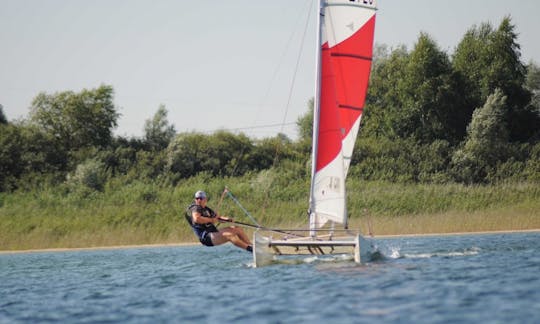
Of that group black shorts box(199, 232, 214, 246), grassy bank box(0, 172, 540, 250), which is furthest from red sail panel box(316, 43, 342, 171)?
grassy bank box(0, 172, 540, 250)

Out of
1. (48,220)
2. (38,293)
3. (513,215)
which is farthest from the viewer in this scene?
(48,220)

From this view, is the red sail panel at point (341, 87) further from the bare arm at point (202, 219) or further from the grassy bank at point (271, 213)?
the grassy bank at point (271, 213)

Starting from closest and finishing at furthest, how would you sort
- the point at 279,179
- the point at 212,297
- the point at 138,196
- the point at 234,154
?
the point at 212,297 → the point at 138,196 → the point at 279,179 → the point at 234,154

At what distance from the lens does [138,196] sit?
34.5m

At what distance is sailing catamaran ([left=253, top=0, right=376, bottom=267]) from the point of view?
17.9 m

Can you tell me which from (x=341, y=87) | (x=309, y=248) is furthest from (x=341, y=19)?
(x=309, y=248)

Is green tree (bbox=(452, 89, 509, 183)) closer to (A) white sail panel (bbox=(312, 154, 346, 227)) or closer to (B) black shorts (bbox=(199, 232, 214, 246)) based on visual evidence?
(A) white sail panel (bbox=(312, 154, 346, 227))

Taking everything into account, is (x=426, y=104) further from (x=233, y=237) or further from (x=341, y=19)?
(x=233, y=237)

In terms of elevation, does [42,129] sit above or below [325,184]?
above

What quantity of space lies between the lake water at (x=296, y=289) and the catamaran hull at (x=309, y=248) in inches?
12.4

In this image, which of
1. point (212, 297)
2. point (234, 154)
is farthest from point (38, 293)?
point (234, 154)

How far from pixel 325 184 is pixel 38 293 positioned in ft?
22.1

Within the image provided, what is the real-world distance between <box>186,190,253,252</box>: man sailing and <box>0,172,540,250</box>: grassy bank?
353 inches

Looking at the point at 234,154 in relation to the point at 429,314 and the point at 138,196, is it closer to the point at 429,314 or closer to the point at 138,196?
the point at 138,196
